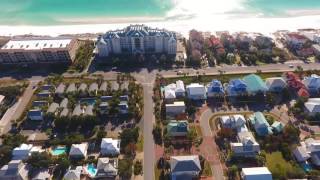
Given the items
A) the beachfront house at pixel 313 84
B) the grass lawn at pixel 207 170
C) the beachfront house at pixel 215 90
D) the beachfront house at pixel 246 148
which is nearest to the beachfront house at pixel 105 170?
the grass lawn at pixel 207 170

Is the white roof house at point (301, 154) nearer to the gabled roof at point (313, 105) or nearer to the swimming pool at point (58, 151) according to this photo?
the gabled roof at point (313, 105)

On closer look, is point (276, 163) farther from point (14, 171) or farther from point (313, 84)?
point (14, 171)

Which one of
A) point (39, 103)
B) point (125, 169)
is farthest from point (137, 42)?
point (125, 169)

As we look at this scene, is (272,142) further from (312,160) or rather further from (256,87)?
(256,87)

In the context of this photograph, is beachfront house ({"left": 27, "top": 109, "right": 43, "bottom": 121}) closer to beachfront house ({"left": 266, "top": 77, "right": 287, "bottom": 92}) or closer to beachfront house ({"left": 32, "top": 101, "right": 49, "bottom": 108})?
beachfront house ({"left": 32, "top": 101, "right": 49, "bottom": 108})

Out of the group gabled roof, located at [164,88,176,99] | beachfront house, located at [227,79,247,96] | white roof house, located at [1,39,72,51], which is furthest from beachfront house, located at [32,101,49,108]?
beachfront house, located at [227,79,247,96]
